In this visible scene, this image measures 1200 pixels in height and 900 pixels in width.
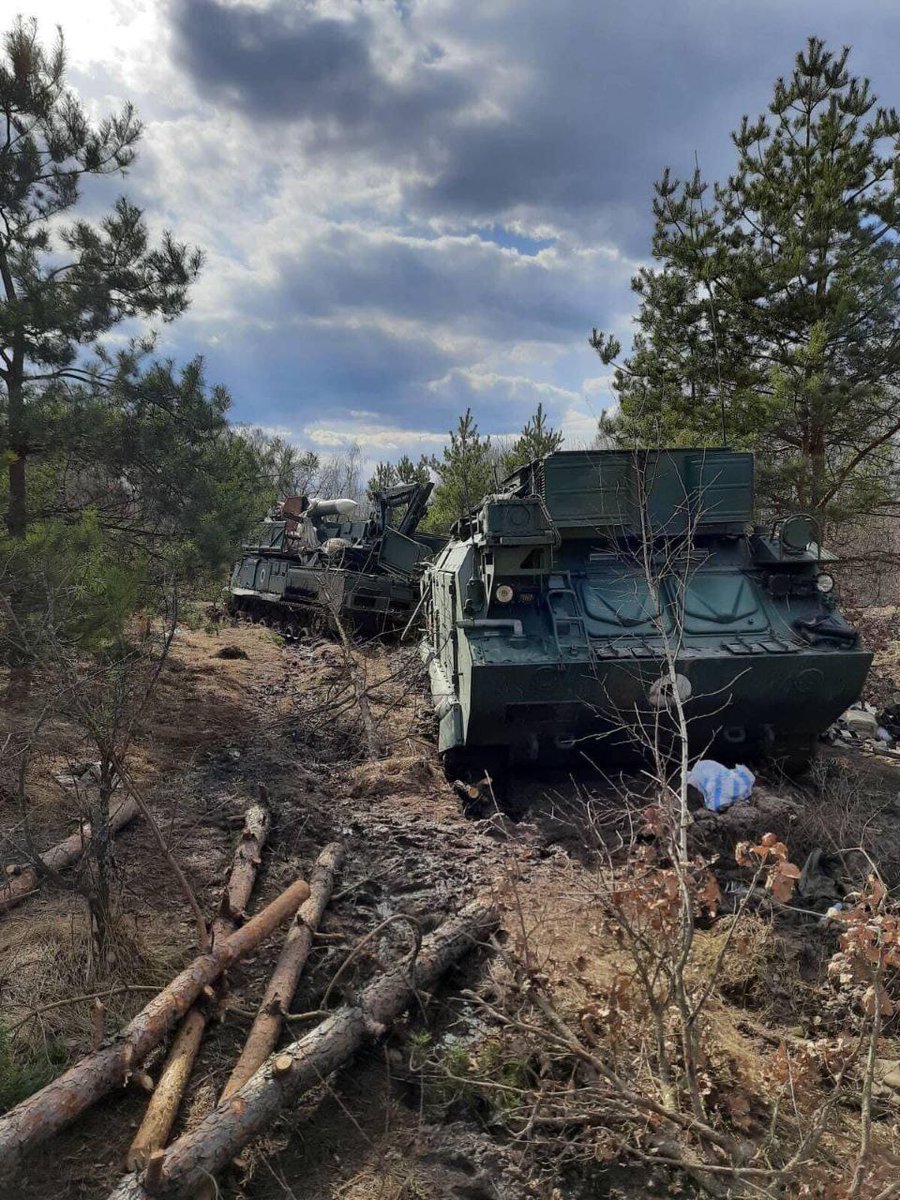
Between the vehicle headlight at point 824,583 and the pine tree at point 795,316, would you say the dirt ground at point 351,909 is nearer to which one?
the vehicle headlight at point 824,583

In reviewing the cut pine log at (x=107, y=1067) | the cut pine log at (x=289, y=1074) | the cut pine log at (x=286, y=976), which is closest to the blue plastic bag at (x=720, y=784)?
the cut pine log at (x=289, y=1074)

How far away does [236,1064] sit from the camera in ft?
11.2

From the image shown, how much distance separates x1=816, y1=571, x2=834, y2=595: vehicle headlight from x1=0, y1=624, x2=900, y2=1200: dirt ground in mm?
1556

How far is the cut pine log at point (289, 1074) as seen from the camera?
271cm

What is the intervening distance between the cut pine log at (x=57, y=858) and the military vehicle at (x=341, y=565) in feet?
23.6

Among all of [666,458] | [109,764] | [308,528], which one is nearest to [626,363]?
[666,458]

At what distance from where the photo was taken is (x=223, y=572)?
965cm

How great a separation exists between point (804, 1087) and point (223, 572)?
8.16m

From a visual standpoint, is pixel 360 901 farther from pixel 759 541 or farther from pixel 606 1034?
pixel 759 541

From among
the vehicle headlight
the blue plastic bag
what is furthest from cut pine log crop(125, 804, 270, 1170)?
the vehicle headlight

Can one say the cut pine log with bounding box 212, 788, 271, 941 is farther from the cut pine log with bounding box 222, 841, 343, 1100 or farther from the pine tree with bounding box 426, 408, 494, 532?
the pine tree with bounding box 426, 408, 494, 532

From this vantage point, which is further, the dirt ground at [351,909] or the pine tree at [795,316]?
the pine tree at [795,316]

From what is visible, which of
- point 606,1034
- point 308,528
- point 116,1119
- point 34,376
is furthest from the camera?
point 308,528

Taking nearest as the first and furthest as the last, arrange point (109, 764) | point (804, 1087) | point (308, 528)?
1. point (804, 1087)
2. point (109, 764)
3. point (308, 528)
